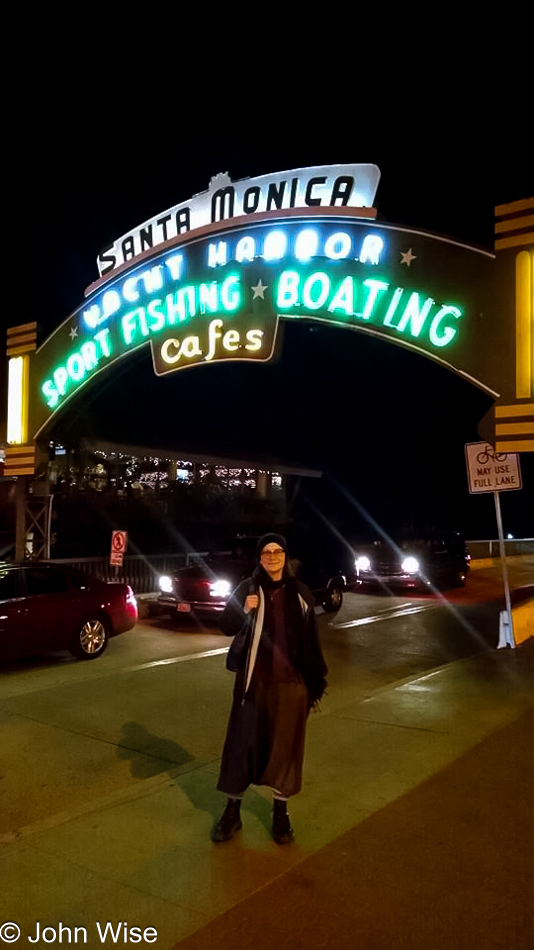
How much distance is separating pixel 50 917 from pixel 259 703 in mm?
1494

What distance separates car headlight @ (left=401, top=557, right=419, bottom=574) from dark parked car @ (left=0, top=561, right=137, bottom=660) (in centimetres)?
1045

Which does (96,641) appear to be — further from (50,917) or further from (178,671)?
(50,917)

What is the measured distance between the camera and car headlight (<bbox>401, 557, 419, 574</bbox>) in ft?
67.6

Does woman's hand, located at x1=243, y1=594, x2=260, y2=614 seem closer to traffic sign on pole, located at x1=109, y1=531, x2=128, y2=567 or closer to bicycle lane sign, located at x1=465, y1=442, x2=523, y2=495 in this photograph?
bicycle lane sign, located at x1=465, y1=442, x2=523, y2=495

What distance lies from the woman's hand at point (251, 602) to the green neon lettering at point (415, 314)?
19.7 ft

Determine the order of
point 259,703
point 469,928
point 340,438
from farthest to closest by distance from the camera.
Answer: point 340,438 < point 259,703 < point 469,928

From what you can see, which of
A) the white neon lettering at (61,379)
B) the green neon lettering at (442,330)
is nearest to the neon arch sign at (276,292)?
the green neon lettering at (442,330)

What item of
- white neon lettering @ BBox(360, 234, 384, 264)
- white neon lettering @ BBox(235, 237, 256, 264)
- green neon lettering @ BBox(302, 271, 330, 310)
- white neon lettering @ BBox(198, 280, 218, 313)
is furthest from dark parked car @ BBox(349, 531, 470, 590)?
white neon lettering @ BBox(360, 234, 384, 264)

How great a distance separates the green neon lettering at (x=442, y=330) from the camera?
379 inches

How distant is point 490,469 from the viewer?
11.5m

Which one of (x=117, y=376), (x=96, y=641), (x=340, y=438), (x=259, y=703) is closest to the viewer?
(x=259, y=703)

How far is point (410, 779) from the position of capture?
5.80 meters

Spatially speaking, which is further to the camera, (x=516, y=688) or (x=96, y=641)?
(x=96, y=641)

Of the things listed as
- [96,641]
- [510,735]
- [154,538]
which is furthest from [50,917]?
[154,538]
